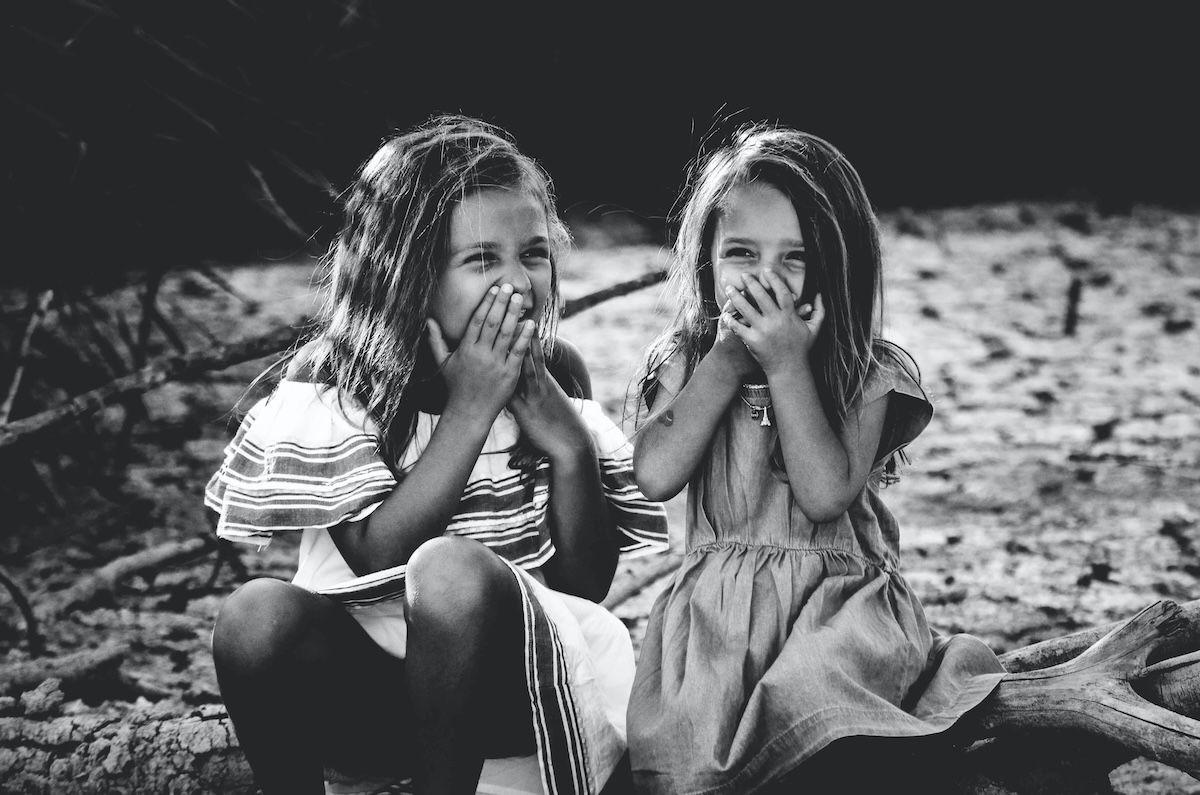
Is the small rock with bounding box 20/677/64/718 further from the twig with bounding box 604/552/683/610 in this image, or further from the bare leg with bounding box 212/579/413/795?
the twig with bounding box 604/552/683/610

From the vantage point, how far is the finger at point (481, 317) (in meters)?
1.79

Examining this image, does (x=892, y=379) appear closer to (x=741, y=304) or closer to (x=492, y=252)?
(x=741, y=304)

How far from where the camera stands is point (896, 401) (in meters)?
1.88

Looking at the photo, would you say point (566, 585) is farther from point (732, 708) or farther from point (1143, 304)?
point (1143, 304)

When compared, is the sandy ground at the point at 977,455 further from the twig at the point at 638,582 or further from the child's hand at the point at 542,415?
the child's hand at the point at 542,415

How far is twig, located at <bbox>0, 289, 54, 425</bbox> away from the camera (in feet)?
9.59

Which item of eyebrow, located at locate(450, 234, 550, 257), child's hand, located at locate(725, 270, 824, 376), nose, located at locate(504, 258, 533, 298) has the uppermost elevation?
eyebrow, located at locate(450, 234, 550, 257)

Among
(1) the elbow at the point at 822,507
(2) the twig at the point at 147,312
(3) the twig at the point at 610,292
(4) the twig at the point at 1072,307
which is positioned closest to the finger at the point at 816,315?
(1) the elbow at the point at 822,507

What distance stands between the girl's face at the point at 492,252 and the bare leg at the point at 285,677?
1.76 ft

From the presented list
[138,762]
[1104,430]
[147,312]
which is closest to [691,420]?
[138,762]

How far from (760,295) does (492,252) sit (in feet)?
1.47

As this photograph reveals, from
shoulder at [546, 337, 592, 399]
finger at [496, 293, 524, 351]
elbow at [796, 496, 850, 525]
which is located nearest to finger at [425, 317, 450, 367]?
finger at [496, 293, 524, 351]

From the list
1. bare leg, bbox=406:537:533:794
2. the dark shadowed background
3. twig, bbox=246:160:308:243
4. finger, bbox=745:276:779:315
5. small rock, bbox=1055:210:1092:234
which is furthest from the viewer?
small rock, bbox=1055:210:1092:234

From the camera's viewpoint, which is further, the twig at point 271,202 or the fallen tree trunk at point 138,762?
the twig at point 271,202
